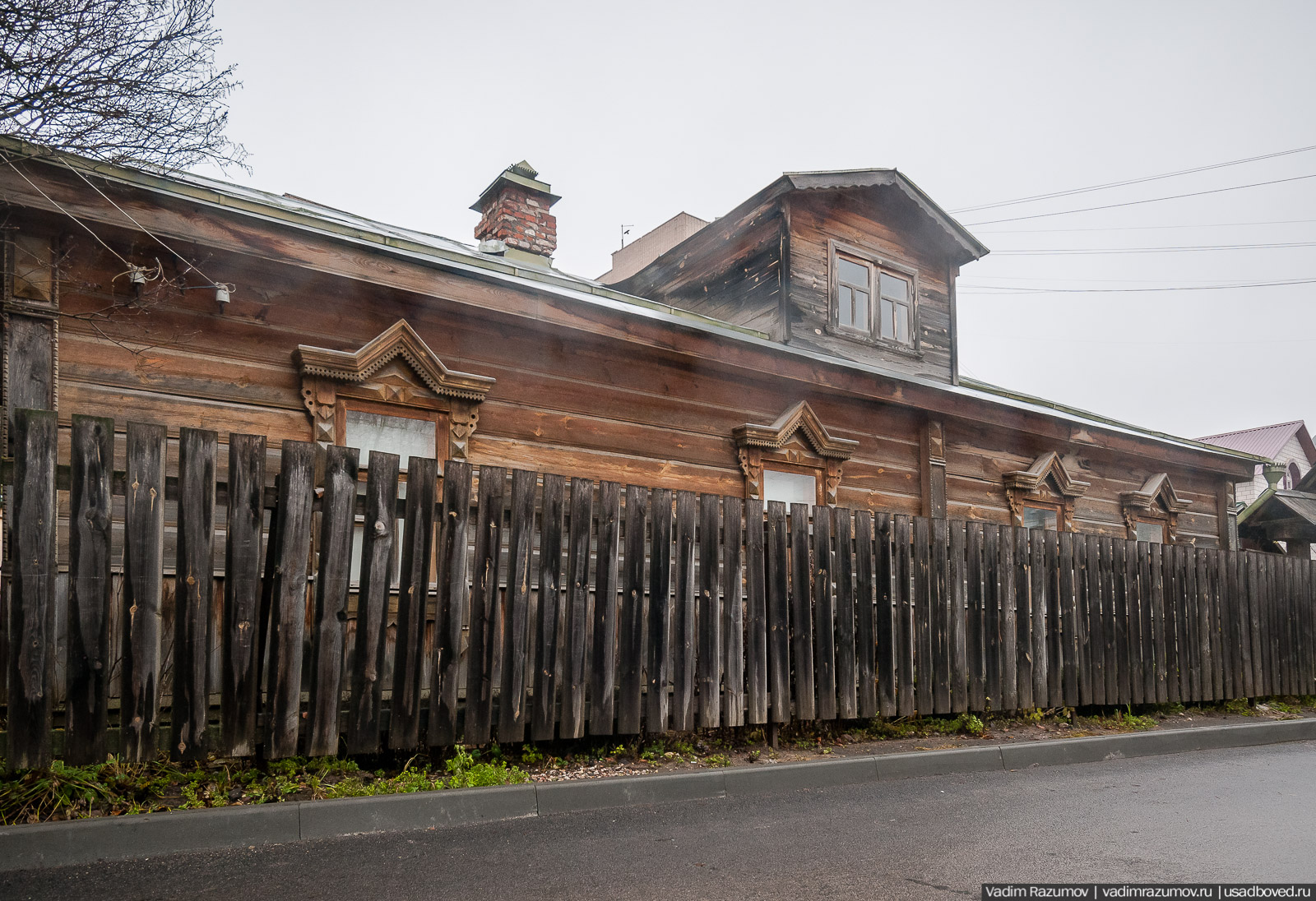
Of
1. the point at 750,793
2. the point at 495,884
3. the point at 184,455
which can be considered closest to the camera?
the point at 495,884

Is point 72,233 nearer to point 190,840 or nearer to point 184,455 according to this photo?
point 184,455

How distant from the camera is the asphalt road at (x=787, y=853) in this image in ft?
10.8

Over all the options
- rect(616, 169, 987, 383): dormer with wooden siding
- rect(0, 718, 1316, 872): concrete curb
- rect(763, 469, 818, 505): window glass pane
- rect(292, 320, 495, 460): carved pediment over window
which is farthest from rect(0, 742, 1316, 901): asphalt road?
rect(616, 169, 987, 383): dormer with wooden siding

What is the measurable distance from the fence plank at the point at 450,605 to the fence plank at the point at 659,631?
1.25 meters

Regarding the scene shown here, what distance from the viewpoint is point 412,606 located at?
183 inches

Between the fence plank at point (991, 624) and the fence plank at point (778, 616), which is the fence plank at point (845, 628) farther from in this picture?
the fence plank at point (991, 624)

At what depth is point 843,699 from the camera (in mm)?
6414

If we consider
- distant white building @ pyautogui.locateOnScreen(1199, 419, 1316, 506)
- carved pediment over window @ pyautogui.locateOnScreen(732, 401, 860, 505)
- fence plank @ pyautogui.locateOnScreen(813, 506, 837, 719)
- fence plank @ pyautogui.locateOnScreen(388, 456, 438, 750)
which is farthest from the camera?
distant white building @ pyautogui.locateOnScreen(1199, 419, 1316, 506)

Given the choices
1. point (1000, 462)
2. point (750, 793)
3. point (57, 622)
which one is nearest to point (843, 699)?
point (750, 793)

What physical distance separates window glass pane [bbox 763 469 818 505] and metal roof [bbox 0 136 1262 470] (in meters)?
1.32

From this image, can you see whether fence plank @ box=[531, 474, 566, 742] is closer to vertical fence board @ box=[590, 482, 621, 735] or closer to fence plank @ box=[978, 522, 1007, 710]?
vertical fence board @ box=[590, 482, 621, 735]

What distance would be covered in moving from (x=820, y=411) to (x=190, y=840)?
7.75m

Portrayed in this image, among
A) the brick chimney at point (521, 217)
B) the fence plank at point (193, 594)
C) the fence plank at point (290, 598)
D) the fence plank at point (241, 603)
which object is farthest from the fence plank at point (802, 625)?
the brick chimney at point (521, 217)

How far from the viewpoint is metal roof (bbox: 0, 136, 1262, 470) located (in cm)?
539
